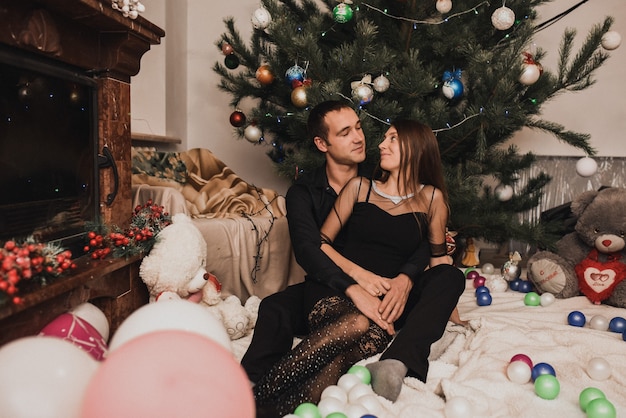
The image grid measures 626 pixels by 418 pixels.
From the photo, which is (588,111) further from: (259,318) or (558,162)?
(259,318)

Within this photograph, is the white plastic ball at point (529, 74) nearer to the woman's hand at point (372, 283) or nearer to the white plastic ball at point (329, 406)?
the woman's hand at point (372, 283)

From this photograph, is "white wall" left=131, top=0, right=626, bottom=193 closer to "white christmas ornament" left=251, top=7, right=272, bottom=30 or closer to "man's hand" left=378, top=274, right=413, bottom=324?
"white christmas ornament" left=251, top=7, right=272, bottom=30

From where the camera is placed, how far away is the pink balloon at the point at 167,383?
82cm

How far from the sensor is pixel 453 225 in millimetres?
3066

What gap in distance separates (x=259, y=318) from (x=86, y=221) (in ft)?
2.32

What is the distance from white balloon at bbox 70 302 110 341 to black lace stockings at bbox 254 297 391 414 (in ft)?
1.67

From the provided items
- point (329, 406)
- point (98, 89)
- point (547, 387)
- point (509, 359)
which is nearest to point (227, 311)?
point (329, 406)

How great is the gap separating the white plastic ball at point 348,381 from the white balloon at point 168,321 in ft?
1.84

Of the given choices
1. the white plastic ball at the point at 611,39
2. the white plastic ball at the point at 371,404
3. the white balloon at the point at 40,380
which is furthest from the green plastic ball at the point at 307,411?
the white plastic ball at the point at 611,39

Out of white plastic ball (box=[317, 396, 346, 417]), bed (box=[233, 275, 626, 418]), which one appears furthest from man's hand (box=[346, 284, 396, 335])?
white plastic ball (box=[317, 396, 346, 417])

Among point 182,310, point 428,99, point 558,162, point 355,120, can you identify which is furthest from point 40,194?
point 558,162

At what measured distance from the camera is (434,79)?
2.73 meters

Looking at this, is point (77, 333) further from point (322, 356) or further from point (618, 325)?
point (618, 325)

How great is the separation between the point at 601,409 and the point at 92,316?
1456 millimetres
